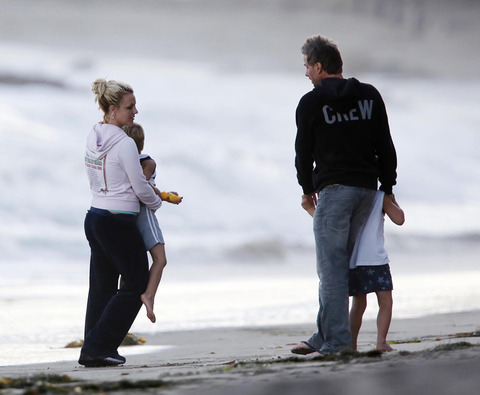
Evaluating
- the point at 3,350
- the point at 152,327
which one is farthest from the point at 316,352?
the point at 152,327

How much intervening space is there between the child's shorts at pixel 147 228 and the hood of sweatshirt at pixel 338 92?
115cm

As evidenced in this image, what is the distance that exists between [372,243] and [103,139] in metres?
1.51

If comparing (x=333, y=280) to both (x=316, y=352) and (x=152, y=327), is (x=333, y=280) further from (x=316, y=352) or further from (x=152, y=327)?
(x=152, y=327)

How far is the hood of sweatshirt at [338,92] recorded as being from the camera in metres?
3.85

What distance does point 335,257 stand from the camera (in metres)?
3.87

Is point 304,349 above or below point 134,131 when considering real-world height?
below

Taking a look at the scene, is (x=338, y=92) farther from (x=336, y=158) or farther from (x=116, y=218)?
(x=116, y=218)

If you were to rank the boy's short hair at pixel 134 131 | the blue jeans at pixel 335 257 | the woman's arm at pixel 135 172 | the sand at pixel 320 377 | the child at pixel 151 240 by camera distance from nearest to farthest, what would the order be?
the sand at pixel 320 377
the blue jeans at pixel 335 257
the woman's arm at pixel 135 172
the child at pixel 151 240
the boy's short hair at pixel 134 131

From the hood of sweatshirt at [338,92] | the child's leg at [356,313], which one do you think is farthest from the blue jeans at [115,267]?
the hood of sweatshirt at [338,92]

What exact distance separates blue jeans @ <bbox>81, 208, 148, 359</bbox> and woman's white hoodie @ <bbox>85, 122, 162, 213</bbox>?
8cm

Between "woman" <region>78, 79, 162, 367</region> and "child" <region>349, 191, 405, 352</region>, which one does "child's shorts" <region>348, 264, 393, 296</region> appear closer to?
"child" <region>349, 191, 405, 352</region>

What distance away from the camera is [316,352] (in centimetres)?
394

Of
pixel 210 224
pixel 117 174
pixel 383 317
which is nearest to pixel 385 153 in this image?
pixel 383 317

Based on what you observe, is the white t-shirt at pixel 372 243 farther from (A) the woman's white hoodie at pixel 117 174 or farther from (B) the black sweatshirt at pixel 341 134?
(A) the woman's white hoodie at pixel 117 174
